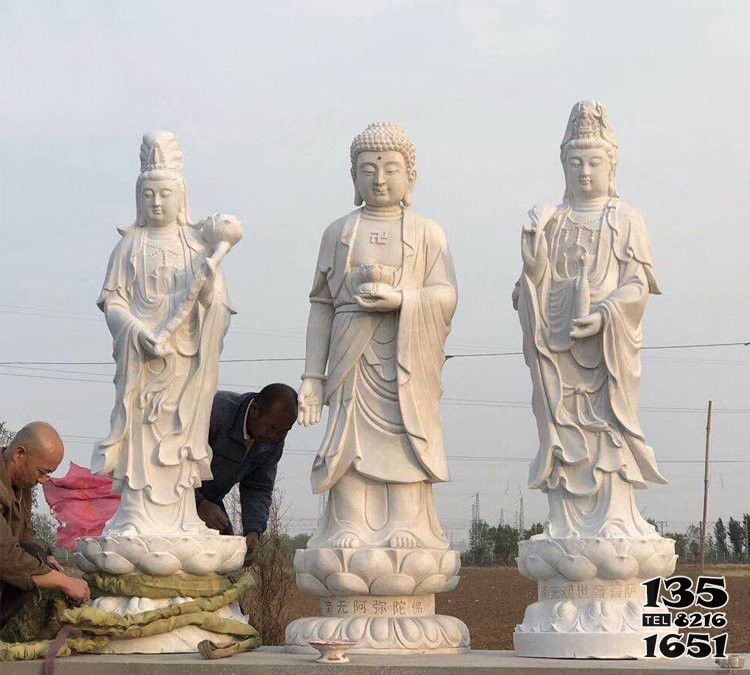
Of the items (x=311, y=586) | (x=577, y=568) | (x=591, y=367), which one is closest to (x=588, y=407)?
(x=591, y=367)

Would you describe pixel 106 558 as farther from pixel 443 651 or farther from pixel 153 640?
pixel 443 651

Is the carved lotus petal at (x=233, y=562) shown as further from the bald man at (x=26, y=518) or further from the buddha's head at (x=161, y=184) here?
the buddha's head at (x=161, y=184)

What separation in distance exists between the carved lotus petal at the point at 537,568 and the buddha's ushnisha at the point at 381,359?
19.0 inches

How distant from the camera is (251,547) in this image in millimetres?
7105

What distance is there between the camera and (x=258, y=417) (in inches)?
284

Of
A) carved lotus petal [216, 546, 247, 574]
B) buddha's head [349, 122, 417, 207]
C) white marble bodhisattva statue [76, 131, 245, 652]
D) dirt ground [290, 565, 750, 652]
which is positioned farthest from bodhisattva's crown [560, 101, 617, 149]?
dirt ground [290, 565, 750, 652]

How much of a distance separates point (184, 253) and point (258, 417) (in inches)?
44.9

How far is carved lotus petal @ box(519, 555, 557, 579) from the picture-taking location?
19.2ft

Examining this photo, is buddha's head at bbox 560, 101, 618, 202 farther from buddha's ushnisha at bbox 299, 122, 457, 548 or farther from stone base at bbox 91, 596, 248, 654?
stone base at bbox 91, 596, 248, 654

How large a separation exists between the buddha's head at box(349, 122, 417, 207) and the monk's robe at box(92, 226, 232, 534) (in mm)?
911

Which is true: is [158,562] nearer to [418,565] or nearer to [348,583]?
[348,583]

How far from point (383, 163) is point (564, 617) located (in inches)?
94.4

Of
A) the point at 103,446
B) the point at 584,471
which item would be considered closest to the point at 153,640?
the point at 103,446

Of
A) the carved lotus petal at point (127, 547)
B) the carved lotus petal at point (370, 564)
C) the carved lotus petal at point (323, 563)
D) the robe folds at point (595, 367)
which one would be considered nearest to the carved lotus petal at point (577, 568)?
the robe folds at point (595, 367)
